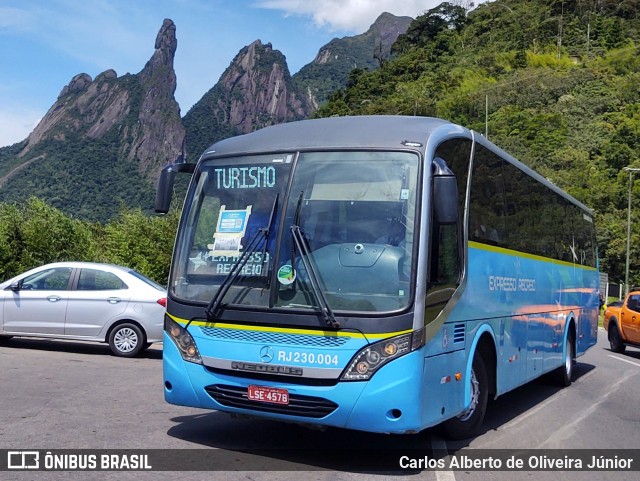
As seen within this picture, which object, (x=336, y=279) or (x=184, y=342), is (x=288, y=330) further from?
(x=184, y=342)

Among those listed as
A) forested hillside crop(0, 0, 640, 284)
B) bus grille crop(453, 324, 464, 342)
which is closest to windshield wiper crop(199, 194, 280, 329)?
bus grille crop(453, 324, 464, 342)

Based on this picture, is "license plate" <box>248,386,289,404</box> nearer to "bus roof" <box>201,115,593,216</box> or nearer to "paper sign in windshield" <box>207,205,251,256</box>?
"paper sign in windshield" <box>207,205,251,256</box>

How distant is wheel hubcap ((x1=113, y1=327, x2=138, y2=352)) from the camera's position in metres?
13.5

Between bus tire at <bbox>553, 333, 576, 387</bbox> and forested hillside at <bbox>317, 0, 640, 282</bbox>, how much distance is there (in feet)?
145

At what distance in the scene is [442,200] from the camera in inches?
254

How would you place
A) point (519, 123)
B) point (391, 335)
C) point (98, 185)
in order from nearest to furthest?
point (391, 335), point (519, 123), point (98, 185)

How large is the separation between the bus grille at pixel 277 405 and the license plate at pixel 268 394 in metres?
0.04

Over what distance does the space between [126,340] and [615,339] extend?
12954 mm

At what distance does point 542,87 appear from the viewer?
88750mm

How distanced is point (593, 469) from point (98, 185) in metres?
141

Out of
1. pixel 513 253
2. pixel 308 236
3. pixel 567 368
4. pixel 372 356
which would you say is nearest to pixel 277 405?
pixel 372 356

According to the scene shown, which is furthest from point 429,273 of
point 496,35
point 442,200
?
point 496,35

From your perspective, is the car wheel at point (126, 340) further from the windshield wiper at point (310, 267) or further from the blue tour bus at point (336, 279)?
the windshield wiper at point (310, 267)

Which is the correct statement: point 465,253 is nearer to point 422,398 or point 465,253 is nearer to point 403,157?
point 403,157
